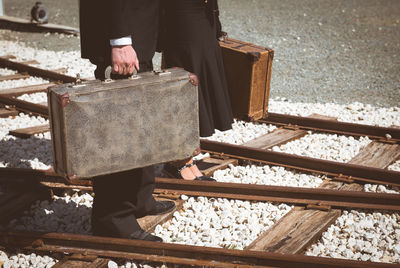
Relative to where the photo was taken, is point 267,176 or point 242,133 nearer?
point 267,176

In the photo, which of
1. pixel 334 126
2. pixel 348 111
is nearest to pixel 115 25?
pixel 334 126

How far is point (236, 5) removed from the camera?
699 inches

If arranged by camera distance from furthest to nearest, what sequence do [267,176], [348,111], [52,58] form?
[52,58] → [348,111] → [267,176]

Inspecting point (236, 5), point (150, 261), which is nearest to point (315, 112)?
point (150, 261)

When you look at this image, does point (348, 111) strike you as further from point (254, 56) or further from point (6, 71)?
point (6, 71)

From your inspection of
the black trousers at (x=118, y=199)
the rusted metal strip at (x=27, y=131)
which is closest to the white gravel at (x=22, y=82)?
the rusted metal strip at (x=27, y=131)

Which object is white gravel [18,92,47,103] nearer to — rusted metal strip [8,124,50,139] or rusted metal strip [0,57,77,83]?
rusted metal strip [0,57,77,83]

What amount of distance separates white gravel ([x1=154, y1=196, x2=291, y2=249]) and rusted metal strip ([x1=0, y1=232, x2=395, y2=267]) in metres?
0.42

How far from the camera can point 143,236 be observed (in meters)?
3.52

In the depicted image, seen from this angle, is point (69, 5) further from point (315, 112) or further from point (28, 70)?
point (315, 112)

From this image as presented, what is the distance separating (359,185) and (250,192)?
1008 millimetres

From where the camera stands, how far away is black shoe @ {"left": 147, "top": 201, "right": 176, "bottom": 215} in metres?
3.95

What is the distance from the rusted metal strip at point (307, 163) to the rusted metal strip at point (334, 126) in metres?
1.16

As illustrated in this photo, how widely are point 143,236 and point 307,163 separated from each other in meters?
1.97
